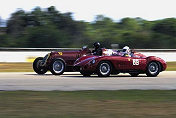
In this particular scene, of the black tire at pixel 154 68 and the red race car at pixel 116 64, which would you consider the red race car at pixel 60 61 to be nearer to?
the red race car at pixel 116 64

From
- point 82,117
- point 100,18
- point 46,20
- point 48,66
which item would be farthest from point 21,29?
point 82,117

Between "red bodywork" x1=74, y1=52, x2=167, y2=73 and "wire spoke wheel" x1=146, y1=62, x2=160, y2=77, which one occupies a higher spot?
"red bodywork" x1=74, y1=52, x2=167, y2=73

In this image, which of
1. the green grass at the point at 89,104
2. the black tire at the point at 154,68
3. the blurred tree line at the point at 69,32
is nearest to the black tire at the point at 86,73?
the black tire at the point at 154,68

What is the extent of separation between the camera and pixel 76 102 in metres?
Result: 9.07

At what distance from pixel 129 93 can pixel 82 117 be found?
3619 mm

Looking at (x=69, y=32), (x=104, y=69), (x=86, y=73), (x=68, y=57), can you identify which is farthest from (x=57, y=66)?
(x=69, y=32)

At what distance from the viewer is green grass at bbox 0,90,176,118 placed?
7.59m

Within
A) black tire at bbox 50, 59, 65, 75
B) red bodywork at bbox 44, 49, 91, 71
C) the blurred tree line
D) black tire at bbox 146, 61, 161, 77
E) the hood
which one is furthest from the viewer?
the blurred tree line

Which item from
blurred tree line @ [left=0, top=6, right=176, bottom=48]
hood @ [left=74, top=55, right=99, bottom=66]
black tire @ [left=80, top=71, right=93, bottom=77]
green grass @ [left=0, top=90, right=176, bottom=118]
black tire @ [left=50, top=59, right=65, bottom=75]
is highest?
blurred tree line @ [left=0, top=6, right=176, bottom=48]

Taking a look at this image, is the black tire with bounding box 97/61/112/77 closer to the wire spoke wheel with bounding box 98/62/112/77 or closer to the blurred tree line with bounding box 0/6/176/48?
the wire spoke wheel with bounding box 98/62/112/77

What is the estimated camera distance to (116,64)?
1662 cm

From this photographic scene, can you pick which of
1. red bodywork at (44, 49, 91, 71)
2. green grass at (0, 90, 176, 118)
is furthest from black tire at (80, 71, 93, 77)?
green grass at (0, 90, 176, 118)

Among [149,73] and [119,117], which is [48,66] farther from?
[119,117]

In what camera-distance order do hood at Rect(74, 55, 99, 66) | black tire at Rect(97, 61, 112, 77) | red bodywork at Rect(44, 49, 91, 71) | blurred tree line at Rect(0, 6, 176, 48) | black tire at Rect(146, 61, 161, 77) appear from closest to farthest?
black tire at Rect(97, 61, 112, 77) → hood at Rect(74, 55, 99, 66) → black tire at Rect(146, 61, 161, 77) → red bodywork at Rect(44, 49, 91, 71) → blurred tree line at Rect(0, 6, 176, 48)
